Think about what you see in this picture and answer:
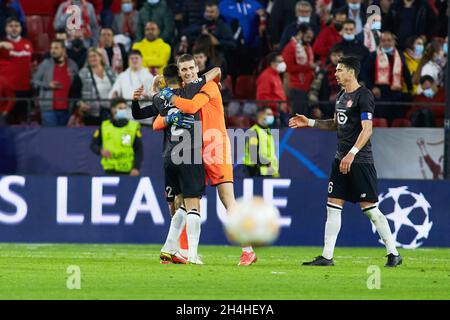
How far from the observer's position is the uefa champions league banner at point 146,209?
1841 cm

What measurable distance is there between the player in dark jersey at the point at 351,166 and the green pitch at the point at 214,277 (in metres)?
0.40

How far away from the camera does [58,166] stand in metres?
20.2

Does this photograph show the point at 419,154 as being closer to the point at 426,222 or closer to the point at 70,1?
the point at 426,222

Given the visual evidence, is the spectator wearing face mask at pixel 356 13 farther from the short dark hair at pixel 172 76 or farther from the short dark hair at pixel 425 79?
the short dark hair at pixel 172 76

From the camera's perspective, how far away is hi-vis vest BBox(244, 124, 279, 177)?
63.1ft

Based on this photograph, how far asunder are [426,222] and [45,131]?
615 cm

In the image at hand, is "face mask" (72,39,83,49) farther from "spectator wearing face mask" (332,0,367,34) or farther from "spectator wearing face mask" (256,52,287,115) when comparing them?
"spectator wearing face mask" (332,0,367,34)

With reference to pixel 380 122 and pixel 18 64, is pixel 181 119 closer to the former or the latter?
pixel 380 122

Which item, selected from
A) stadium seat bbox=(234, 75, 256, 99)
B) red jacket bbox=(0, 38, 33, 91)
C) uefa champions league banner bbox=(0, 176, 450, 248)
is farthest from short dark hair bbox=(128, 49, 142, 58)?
uefa champions league banner bbox=(0, 176, 450, 248)

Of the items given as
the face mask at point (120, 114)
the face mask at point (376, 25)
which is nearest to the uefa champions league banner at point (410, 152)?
the face mask at point (376, 25)

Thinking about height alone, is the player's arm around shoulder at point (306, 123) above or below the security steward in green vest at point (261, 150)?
above

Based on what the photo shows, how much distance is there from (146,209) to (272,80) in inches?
135

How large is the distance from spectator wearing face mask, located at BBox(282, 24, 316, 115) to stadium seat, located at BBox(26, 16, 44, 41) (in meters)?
4.37
